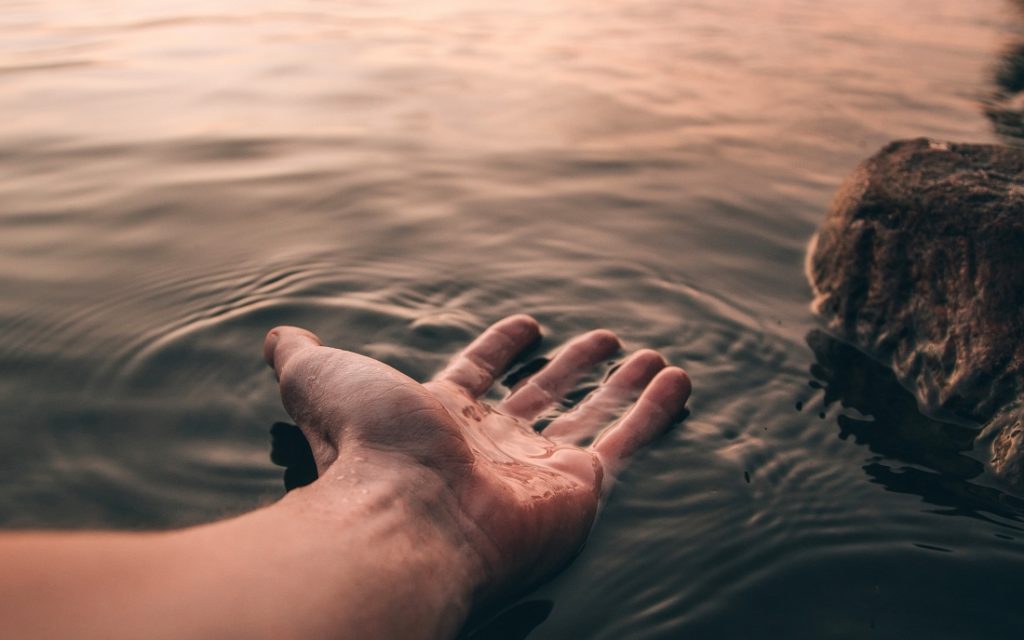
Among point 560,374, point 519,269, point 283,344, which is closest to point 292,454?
point 283,344

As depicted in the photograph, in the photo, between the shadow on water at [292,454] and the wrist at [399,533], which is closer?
the wrist at [399,533]

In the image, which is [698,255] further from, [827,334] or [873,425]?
[873,425]

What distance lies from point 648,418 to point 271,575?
1.49 meters

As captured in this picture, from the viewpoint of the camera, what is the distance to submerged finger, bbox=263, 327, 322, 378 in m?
2.86

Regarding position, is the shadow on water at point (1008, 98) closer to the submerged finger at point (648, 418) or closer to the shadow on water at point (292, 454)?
the submerged finger at point (648, 418)

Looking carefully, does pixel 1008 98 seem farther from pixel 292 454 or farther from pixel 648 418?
pixel 292 454

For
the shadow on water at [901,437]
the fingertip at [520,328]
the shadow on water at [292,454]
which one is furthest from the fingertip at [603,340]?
the shadow on water at [292,454]

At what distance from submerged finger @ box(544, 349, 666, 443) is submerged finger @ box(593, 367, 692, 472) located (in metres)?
0.10

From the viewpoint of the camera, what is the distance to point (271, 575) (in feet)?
5.80

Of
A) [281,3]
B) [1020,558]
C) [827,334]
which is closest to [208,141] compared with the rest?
[827,334]

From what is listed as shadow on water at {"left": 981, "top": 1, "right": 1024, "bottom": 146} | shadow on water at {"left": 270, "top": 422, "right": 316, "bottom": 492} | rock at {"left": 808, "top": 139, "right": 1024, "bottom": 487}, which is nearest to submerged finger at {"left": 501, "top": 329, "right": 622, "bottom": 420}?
shadow on water at {"left": 270, "top": 422, "right": 316, "bottom": 492}

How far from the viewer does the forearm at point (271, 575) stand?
61.2 inches

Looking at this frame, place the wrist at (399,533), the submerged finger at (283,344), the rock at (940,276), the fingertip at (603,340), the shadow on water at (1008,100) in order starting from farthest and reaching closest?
the shadow on water at (1008,100) → the fingertip at (603,340) → the rock at (940,276) → the submerged finger at (283,344) → the wrist at (399,533)

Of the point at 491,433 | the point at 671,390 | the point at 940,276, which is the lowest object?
the point at 491,433
